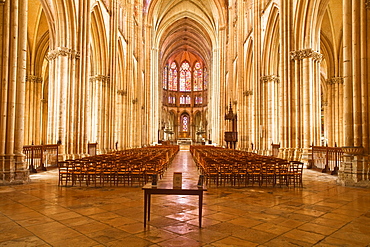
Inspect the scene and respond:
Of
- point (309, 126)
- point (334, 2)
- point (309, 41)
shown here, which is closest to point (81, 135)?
point (309, 126)

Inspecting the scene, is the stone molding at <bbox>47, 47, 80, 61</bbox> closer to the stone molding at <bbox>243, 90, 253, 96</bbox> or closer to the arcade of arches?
the arcade of arches

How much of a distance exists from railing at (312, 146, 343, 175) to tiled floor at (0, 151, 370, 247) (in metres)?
4.38

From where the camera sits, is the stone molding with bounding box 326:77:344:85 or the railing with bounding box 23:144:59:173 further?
the stone molding with bounding box 326:77:344:85

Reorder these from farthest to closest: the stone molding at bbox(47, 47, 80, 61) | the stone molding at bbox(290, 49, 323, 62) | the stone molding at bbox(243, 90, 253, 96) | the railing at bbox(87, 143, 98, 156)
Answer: the stone molding at bbox(243, 90, 253, 96) → the railing at bbox(87, 143, 98, 156) → the stone molding at bbox(290, 49, 323, 62) → the stone molding at bbox(47, 47, 80, 61)

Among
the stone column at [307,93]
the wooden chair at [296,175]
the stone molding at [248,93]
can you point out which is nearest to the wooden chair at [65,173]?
the wooden chair at [296,175]

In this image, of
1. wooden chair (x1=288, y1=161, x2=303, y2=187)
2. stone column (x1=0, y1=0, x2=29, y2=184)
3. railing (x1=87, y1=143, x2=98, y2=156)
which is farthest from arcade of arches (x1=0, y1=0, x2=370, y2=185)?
wooden chair (x1=288, y1=161, x2=303, y2=187)

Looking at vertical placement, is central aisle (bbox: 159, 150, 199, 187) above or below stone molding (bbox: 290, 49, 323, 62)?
below

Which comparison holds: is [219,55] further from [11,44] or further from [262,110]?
[11,44]

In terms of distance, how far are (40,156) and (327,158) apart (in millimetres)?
12909

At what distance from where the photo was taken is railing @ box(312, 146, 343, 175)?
40.0 ft

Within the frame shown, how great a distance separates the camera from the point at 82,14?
1652 centimetres

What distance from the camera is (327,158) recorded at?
12875 mm

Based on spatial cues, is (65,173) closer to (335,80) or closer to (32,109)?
(32,109)

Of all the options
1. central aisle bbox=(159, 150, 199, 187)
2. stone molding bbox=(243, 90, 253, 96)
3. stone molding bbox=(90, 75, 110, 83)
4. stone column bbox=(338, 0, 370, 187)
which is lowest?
central aisle bbox=(159, 150, 199, 187)
